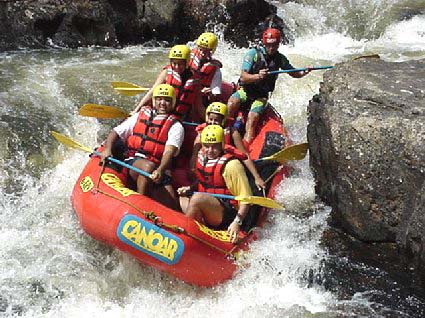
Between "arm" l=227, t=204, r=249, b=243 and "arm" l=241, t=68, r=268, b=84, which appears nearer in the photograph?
"arm" l=227, t=204, r=249, b=243

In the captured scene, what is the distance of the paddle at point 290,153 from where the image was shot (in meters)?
5.80

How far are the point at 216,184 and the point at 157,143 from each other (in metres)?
0.65

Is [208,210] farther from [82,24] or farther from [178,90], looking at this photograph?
[82,24]

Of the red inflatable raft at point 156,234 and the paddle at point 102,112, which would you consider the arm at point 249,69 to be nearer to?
the paddle at point 102,112

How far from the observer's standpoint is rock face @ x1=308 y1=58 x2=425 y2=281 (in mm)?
4332

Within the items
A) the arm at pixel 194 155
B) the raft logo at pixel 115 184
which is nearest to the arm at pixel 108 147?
the raft logo at pixel 115 184

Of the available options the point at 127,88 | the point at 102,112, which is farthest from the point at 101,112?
the point at 127,88

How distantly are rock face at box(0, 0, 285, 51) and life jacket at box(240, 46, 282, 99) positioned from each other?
15.0ft

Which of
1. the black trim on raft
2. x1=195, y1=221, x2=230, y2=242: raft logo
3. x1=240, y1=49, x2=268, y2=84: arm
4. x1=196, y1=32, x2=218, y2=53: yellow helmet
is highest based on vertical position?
x1=196, y1=32, x2=218, y2=53: yellow helmet

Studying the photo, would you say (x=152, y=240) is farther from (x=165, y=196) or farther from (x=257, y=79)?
(x=257, y=79)

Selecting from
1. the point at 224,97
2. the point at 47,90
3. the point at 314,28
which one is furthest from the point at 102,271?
the point at 314,28

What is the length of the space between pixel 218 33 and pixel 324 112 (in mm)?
6289

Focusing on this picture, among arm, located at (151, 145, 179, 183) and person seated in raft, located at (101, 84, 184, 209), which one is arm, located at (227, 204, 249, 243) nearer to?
person seated in raft, located at (101, 84, 184, 209)

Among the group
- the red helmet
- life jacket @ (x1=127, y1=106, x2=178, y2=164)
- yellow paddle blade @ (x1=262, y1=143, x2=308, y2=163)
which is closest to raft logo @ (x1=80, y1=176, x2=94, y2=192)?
life jacket @ (x1=127, y1=106, x2=178, y2=164)
